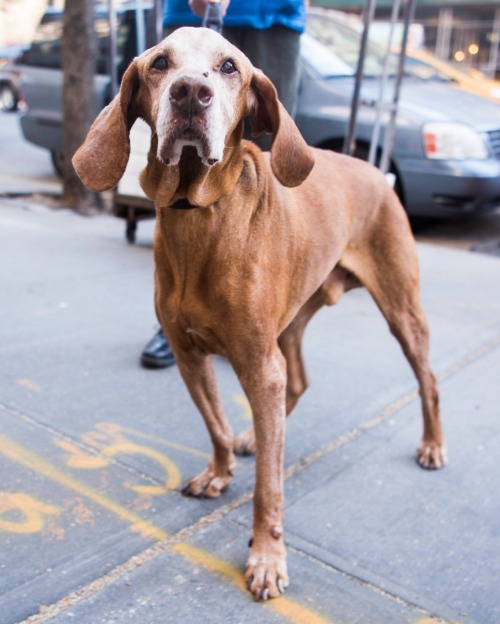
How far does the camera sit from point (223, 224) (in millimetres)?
2277

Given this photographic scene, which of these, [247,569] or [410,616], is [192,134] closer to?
[247,569]

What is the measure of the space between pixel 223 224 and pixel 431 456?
1.42m

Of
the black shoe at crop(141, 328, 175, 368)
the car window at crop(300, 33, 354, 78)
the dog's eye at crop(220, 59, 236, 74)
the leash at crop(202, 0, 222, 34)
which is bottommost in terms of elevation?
the black shoe at crop(141, 328, 175, 368)

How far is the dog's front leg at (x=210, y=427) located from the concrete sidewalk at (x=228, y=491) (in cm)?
7

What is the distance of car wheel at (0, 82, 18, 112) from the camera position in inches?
868

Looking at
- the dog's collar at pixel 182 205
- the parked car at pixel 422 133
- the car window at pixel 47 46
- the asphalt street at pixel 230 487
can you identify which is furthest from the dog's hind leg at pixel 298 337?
the car window at pixel 47 46

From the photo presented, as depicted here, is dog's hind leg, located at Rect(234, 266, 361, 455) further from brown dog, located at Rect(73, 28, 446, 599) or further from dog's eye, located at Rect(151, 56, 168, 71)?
dog's eye, located at Rect(151, 56, 168, 71)

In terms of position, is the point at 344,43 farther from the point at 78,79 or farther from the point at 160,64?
the point at 160,64

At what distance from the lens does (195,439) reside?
314cm

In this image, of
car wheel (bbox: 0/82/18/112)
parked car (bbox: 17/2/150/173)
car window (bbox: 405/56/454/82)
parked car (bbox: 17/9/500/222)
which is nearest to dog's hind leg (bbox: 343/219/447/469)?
parked car (bbox: 17/9/500/222)

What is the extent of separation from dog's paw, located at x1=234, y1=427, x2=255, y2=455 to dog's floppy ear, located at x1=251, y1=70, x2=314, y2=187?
3.86ft

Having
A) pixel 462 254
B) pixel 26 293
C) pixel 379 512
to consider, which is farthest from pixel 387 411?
pixel 462 254

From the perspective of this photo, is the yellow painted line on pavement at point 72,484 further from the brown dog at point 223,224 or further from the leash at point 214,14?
the leash at point 214,14

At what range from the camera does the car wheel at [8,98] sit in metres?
22.0
